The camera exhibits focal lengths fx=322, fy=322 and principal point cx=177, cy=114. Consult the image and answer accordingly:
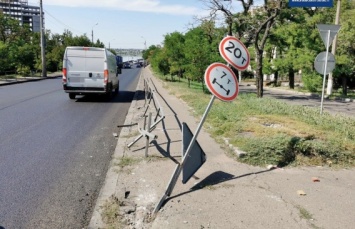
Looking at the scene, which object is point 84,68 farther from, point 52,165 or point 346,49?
point 346,49

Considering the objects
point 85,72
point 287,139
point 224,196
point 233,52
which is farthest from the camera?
point 85,72

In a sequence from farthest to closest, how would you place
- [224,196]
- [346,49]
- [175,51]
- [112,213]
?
[175,51] < [346,49] < [224,196] < [112,213]

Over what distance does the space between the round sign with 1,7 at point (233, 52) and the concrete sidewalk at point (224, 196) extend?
5.56 feet

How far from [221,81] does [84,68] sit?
1102 centimetres

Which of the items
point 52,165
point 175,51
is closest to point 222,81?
point 52,165

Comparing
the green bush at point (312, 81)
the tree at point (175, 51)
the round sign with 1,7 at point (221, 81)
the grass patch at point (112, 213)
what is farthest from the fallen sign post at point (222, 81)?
the tree at point (175, 51)

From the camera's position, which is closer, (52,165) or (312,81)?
(52,165)

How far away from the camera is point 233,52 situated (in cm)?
441

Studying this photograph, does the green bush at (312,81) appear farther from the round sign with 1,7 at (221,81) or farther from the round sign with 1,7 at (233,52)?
the round sign with 1,7 at (221,81)

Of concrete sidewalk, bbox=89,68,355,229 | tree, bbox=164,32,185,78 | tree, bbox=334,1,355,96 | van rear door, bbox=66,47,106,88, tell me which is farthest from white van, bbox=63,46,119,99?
tree, bbox=334,1,355,96

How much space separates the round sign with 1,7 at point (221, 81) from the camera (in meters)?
4.20

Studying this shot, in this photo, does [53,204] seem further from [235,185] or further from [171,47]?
[171,47]

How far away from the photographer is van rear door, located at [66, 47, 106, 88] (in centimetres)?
1410

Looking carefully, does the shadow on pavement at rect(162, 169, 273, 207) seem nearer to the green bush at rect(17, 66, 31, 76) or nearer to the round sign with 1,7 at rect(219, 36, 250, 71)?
the round sign with 1,7 at rect(219, 36, 250, 71)
